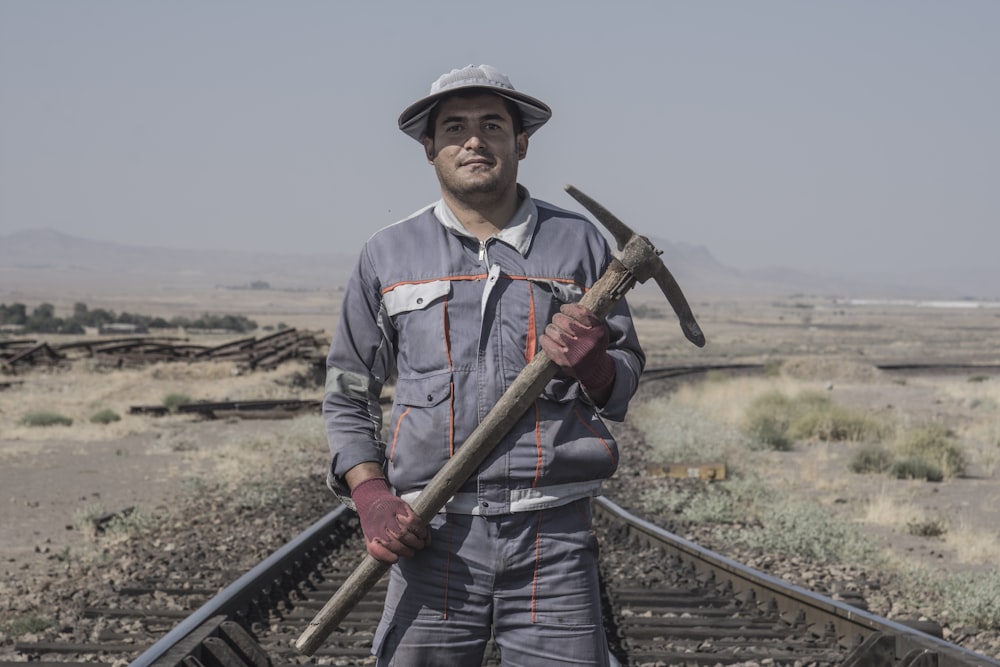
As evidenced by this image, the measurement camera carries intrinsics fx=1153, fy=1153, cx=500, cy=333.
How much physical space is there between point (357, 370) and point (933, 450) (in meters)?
14.3

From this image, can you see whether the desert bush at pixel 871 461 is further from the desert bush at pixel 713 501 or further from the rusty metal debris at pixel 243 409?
the rusty metal debris at pixel 243 409

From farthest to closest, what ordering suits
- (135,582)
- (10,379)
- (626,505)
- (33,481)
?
(10,379) → (33,481) → (626,505) → (135,582)

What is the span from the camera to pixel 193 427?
1912cm

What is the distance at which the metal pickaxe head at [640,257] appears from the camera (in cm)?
278

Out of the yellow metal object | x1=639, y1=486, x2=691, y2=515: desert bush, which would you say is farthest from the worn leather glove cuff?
the yellow metal object

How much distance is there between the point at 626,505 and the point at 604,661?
8.14 meters

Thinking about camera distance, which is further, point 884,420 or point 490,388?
point 884,420

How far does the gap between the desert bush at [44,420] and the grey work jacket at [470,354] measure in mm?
17893

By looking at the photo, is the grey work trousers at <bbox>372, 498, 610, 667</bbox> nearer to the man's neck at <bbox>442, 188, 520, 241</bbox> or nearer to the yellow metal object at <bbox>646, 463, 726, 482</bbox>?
the man's neck at <bbox>442, 188, 520, 241</bbox>

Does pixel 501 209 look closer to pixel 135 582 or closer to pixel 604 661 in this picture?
pixel 604 661

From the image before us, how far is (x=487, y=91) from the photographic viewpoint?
2922 millimetres

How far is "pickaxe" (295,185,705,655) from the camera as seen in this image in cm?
268

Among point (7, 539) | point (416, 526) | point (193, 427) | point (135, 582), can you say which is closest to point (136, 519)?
point (7, 539)

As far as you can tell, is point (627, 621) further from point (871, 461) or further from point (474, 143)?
point (871, 461)
